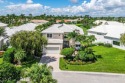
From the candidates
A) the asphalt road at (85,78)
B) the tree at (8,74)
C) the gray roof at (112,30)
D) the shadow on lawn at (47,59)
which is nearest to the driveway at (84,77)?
the asphalt road at (85,78)

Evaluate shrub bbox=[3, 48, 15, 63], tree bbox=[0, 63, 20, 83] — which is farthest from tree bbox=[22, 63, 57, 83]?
shrub bbox=[3, 48, 15, 63]

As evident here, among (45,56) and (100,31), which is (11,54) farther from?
(100,31)

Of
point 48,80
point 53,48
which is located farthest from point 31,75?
point 53,48

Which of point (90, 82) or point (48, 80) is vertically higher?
point (48, 80)

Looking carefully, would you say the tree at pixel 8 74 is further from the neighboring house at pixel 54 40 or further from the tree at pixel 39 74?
the neighboring house at pixel 54 40

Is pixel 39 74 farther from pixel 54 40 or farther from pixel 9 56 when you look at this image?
pixel 54 40

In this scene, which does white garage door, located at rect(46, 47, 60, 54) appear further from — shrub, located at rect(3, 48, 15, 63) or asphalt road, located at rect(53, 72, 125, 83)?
asphalt road, located at rect(53, 72, 125, 83)

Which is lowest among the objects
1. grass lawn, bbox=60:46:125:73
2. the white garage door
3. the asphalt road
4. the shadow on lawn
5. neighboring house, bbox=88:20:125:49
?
the asphalt road

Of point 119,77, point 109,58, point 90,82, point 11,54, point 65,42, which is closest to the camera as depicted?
Answer: point 90,82

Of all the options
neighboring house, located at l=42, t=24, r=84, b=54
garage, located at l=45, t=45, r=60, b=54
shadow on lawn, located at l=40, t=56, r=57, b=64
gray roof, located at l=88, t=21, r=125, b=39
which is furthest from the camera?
gray roof, located at l=88, t=21, r=125, b=39
